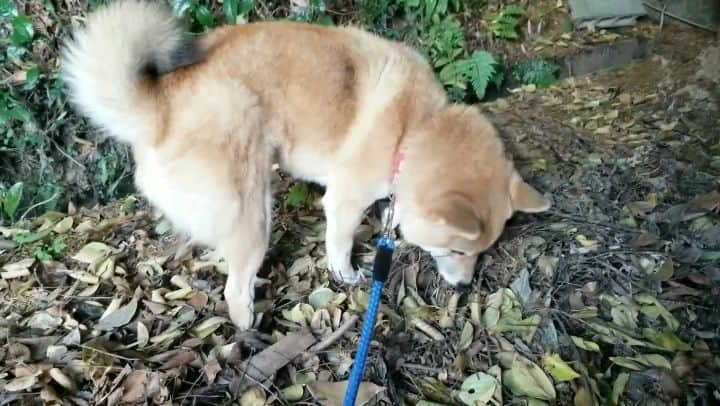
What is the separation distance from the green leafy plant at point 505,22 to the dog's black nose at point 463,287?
335cm

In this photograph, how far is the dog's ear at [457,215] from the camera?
8.22ft

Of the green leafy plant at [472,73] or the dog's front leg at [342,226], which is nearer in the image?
the dog's front leg at [342,226]

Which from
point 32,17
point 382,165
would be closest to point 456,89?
point 382,165

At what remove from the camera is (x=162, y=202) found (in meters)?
2.64

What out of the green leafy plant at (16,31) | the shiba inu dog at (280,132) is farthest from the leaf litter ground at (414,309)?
the green leafy plant at (16,31)

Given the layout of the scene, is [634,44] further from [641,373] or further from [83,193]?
[83,193]

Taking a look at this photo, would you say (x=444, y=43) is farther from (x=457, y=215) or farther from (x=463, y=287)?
(x=457, y=215)

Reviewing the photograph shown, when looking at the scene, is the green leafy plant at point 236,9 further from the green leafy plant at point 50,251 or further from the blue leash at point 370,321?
the blue leash at point 370,321

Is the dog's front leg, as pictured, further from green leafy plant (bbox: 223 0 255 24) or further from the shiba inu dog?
green leafy plant (bbox: 223 0 255 24)

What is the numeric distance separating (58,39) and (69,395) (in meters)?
2.71

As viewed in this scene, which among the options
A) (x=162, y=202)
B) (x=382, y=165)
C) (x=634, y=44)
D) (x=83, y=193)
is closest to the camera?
(x=162, y=202)

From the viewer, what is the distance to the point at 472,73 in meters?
4.81

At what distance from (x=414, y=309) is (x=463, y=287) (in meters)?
0.30

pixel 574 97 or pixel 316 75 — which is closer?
pixel 316 75
